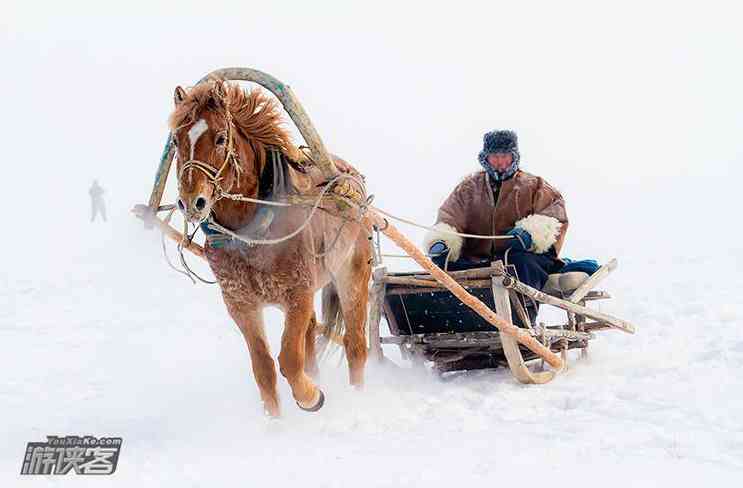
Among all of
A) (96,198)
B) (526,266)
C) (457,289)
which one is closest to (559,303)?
(526,266)

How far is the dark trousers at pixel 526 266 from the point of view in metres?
5.97

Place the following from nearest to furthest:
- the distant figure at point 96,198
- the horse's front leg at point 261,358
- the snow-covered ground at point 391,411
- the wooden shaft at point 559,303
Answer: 1. the snow-covered ground at point 391,411
2. the horse's front leg at point 261,358
3. the wooden shaft at point 559,303
4. the distant figure at point 96,198

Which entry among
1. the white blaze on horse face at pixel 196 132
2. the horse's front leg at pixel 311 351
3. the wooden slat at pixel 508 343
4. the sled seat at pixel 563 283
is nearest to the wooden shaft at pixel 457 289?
the wooden slat at pixel 508 343

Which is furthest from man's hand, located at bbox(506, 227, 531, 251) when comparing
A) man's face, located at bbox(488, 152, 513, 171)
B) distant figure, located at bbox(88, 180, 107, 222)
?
distant figure, located at bbox(88, 180, 107, 222)

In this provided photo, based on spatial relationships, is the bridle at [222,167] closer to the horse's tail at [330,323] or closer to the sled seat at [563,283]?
the horse's tail at [330,323]

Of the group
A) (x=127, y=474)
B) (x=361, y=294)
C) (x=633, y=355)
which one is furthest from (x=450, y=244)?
(x=127, y=474)

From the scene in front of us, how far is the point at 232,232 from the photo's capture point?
180 inches

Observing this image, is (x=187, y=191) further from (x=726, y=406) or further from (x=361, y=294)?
(x=726, y=406)

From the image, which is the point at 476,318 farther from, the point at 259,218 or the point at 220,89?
the point at 220,89

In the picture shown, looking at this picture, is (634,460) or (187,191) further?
(187,191)

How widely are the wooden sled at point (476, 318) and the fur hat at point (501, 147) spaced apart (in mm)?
967

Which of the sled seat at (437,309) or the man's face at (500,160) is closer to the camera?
the sled seat at (437,309)

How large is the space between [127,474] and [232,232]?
1480 mm

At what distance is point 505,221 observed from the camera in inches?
253
